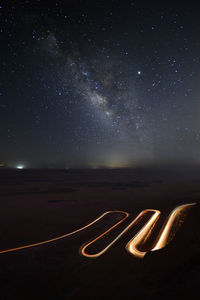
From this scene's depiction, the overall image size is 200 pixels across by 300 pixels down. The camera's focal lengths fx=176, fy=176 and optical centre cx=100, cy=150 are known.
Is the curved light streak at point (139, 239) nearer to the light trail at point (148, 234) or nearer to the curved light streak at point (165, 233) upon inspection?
the light trail at point (148, 234)

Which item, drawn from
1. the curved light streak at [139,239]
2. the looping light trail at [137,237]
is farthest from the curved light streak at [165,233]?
the curved light streak at [139,239]

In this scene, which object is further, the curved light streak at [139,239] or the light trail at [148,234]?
the light trail at [148,234]

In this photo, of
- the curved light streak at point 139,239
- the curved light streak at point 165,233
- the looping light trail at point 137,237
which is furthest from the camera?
the curved light streak at point 165,233

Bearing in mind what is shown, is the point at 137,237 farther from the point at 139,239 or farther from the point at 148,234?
the point at 148,234

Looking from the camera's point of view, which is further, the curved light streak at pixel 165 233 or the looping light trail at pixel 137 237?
the curved light streak at pixel 165 233

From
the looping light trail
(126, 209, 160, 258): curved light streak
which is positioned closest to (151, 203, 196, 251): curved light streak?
the looping light trail

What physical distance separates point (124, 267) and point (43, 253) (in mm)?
4246

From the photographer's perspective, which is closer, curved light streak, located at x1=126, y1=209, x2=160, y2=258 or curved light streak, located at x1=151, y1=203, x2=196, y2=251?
curved light streak, located at x1=126, y1=209, x2=160, y2=258

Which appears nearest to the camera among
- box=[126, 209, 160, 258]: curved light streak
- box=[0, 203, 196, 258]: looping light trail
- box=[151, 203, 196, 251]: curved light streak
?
box=[126, 209, 160, 258]: curved light streak

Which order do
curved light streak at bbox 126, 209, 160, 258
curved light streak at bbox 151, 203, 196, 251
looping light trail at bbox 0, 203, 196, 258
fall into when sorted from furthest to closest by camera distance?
curved light streak at bbox 151, 203, 196, 251 → looping light trail at bbox 0, 203, 196, 258 → curved light streak at bbox 126, 209, 160, 258

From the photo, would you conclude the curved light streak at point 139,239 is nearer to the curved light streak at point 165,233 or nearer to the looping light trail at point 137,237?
the looping light trail at point 137,237

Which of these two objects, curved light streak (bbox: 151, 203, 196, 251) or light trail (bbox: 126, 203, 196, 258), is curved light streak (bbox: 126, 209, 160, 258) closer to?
light trail (bbox: 126, 203, 196, 258)

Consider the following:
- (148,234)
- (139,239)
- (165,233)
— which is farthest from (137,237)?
(165,233)

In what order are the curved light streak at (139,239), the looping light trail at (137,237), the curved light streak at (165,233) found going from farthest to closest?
the curved light streak at (165,233)
the looping light trail at (137,237)
the curved light streak at (139,239)
